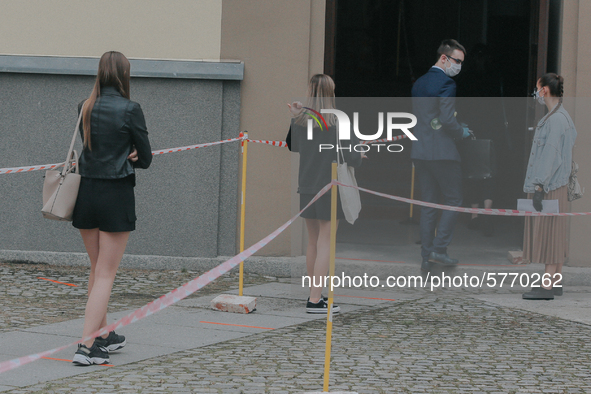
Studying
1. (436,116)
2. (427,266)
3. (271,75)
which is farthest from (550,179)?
(271,75)

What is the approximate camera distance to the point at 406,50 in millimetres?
18000

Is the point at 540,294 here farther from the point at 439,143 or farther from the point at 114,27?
the point at 114,27

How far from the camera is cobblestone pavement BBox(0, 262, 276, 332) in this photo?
633 cm

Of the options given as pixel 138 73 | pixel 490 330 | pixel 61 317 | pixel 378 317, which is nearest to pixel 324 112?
pixel 378 317

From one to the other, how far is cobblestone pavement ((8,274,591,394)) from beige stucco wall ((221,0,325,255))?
245 cm

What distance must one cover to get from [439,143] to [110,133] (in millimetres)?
3939

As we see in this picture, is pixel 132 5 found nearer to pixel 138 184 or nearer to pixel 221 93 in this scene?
pixel 221 93

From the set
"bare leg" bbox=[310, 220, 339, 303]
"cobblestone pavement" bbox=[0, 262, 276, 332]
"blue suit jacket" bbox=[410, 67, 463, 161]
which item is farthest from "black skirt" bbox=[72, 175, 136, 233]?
"blue suit jacket" bbox=[410, 67, 463, 161]

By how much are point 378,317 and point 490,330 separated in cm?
93

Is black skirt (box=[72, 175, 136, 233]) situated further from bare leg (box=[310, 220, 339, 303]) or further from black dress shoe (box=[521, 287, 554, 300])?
black dress shoe (box=[521, 287, 554, 300])

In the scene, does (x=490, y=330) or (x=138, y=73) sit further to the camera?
(x=138, y=73)

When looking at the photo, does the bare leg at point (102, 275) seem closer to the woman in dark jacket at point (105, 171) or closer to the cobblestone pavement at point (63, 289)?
the woman in dark jacket at point (105, 171)

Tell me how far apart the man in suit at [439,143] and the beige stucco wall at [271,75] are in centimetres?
145

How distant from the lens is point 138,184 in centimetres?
888
